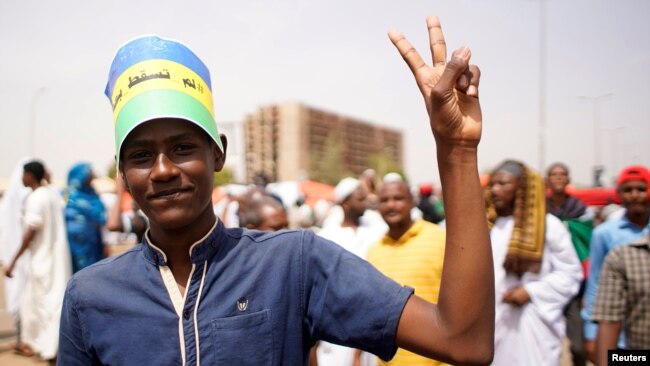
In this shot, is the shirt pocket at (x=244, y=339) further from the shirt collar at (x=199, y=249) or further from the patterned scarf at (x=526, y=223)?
the patterned scarf at (x=526, y=223)

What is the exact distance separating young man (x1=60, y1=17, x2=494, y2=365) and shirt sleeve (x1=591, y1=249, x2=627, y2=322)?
7.64 feet

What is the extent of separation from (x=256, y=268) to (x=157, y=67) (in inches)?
21.7

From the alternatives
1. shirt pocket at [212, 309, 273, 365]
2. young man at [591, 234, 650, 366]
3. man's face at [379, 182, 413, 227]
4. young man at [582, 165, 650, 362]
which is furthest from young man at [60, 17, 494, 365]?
young man at [582, 165, 650, 362]

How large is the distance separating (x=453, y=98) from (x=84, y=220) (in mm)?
5560

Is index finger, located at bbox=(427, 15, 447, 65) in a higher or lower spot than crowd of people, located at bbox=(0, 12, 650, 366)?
higher

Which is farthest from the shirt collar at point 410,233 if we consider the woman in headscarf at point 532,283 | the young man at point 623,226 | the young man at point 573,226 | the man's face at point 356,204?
the young man at point 573,226

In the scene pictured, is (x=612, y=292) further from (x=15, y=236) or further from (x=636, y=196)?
(x=15, y=236)

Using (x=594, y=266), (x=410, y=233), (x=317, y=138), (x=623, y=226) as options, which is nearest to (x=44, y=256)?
(x=410, y=233)

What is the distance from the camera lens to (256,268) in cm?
146

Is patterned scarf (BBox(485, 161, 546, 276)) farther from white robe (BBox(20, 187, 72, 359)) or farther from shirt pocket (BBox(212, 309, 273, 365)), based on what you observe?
white robe (BBox(20, 187, 72, 359))

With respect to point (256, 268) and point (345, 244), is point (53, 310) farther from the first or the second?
point (256, 268)

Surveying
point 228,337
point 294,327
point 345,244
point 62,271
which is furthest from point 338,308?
point 62,271

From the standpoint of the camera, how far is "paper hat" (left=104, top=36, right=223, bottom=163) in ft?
4.55

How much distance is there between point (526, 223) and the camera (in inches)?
161
